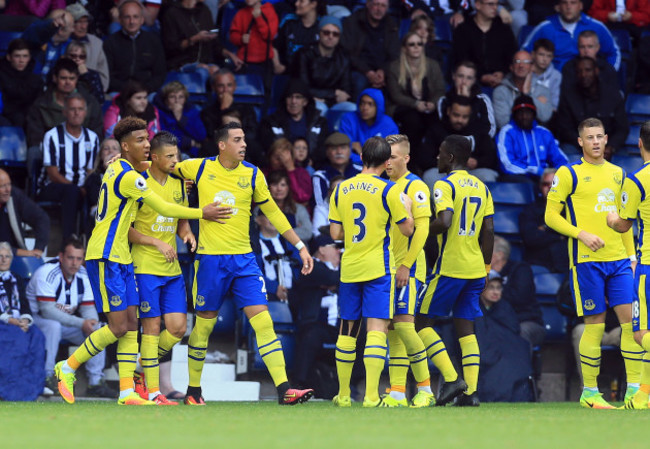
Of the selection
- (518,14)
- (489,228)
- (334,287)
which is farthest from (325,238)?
(518,14)

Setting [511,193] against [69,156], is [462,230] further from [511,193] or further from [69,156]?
[69,156]

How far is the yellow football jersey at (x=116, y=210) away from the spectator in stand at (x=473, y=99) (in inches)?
244

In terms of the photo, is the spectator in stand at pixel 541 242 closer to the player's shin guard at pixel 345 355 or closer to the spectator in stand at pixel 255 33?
the spectator in stand at pixel 255 33

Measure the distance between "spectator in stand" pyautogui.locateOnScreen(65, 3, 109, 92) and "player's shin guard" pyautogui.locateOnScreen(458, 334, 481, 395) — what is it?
6.15m

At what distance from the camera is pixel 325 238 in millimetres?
12438

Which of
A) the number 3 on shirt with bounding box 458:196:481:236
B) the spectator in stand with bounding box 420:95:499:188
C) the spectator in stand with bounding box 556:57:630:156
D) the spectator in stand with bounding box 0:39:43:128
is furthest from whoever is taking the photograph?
the spectator in stand with bounding box 556:57:630:156

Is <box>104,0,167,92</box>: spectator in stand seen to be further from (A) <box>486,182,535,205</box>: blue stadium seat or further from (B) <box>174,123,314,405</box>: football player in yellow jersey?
(B) <box>174,123,314,405</box>: football player in yellow jersey

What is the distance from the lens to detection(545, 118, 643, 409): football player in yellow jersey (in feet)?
30.5

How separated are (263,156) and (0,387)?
4.35 meters

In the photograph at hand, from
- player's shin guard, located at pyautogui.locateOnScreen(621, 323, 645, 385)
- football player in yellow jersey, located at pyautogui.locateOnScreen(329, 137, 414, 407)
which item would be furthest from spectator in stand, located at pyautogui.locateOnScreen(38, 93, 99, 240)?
player's shin guard, located at pyautogui.locateOnScreen(621, 323, 645, 385)

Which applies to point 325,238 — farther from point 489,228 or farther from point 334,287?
point 489,228

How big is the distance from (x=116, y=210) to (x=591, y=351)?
13.0ft

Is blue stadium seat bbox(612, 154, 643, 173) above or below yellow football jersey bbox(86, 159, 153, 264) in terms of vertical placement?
above

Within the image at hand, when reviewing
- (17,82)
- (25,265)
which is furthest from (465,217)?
(17,82)
